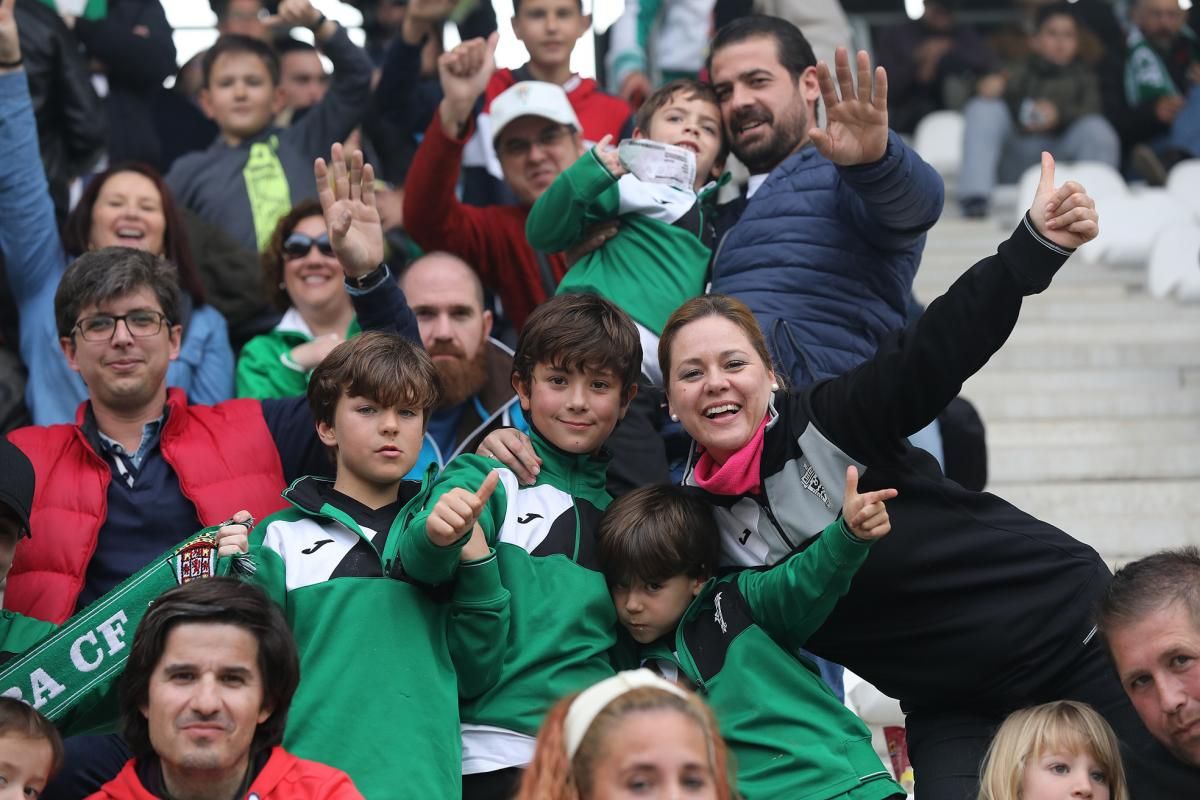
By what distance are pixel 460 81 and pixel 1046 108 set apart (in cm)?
644

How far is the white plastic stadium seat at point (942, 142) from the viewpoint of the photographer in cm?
1077

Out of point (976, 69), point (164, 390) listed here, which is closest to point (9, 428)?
point (164, 390)

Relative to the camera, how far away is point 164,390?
172 inches

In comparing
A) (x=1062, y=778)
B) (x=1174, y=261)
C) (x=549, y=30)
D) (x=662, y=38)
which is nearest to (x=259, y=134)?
(x=549, y=30)

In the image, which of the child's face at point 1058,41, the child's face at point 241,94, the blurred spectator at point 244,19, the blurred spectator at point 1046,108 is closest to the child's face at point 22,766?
the child's face at point 241,94

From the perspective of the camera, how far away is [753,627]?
3580mm

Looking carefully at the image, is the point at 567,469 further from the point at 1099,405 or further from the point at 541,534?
the point at 1099,405

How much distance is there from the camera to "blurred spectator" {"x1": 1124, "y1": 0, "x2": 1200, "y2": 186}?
1074 centimetres

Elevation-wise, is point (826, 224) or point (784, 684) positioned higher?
point (826, 224)

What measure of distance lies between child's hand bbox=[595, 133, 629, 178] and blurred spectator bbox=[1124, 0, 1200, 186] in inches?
276

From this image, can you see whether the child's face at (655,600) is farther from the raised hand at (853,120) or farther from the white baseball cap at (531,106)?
the white baseball cap at (531,106)

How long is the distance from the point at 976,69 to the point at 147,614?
899cm

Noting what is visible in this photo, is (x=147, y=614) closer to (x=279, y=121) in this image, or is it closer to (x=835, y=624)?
(x=835, y=624)

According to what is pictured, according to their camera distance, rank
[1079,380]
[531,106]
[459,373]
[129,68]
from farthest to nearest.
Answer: [1079,380] < [129,68] < [531,106] < [459,373]
